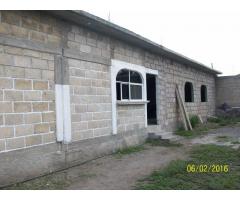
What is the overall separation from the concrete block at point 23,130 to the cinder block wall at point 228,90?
1546 cm

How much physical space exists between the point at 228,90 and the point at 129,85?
11711 millimetres

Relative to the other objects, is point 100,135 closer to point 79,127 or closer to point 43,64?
point 79,127

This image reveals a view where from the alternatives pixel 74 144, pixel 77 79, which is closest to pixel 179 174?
pixel 74 144

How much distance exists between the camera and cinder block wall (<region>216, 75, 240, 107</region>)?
1720cm

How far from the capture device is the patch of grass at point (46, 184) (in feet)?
14.9

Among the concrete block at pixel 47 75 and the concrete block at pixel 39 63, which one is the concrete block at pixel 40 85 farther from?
the concrete block at pixel 39 63

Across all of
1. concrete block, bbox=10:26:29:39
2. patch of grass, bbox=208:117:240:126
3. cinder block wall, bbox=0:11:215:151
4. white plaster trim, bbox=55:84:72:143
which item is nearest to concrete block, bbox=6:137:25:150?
cinder block wall, bbox=0:11:215:151

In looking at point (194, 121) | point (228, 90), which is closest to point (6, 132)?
point (194, 121)

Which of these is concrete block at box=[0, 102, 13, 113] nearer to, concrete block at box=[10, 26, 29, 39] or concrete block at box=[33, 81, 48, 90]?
concrete block at box=[33, 81, 48, 90]

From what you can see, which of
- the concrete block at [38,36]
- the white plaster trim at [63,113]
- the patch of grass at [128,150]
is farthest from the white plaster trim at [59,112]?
the patch of grass at [128,150]

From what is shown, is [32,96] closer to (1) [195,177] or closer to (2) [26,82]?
(2) [26,82]

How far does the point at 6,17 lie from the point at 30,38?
23.2 inches

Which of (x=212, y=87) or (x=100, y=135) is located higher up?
(x=212, y=87)

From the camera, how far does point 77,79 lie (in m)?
6.26
